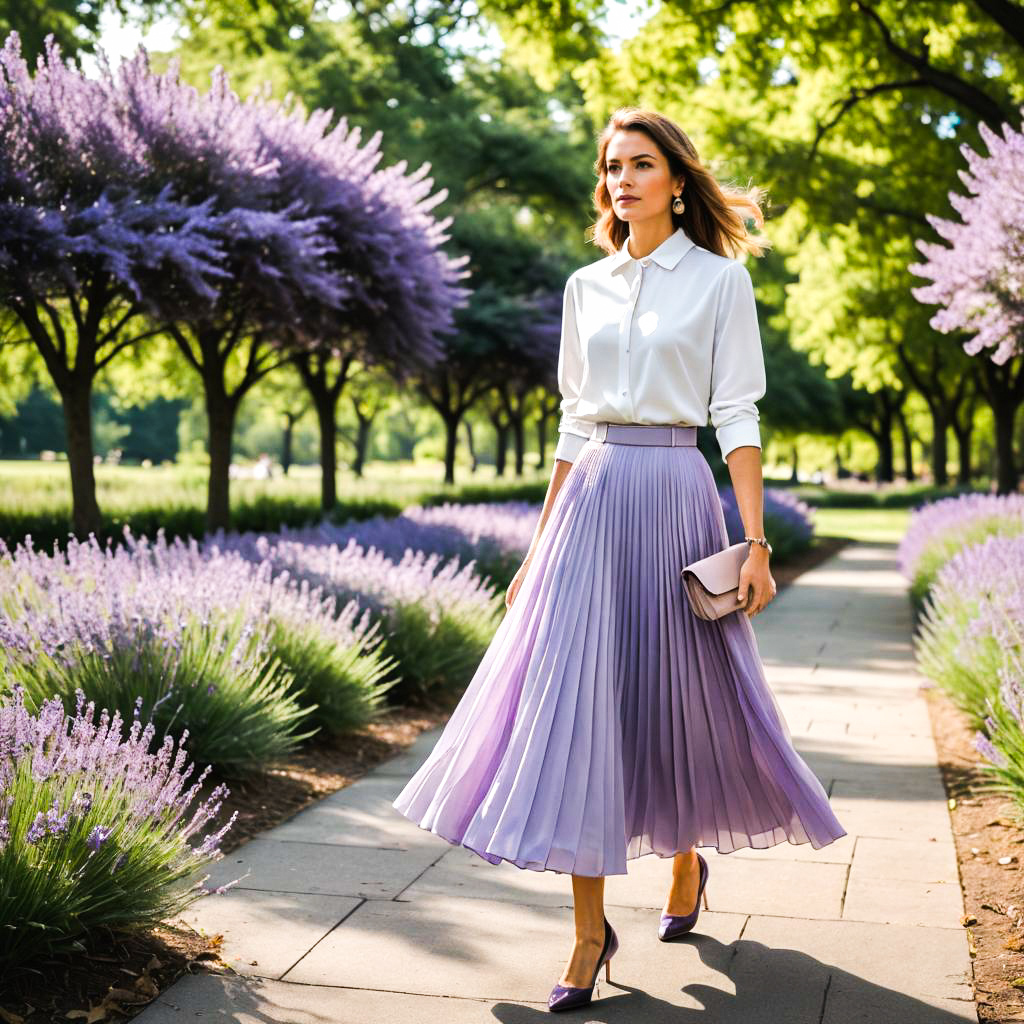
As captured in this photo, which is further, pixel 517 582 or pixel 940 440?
pixel 940 440

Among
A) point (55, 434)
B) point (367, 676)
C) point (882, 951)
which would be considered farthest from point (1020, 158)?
point (55, 434)

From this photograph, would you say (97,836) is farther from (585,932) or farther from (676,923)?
(676,923)

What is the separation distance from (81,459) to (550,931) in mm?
7414

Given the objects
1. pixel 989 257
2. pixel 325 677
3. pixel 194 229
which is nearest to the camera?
pixel 325 677

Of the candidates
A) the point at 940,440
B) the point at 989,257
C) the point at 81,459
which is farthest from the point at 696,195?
the point at 940,440

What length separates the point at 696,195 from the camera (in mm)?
3727

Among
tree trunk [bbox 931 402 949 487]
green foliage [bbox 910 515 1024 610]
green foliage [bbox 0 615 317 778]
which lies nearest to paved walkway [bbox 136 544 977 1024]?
green foliage [bbox 0 615 317 778]

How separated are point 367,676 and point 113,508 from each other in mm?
7107

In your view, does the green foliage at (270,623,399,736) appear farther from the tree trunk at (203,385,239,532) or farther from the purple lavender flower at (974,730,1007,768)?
the tree trunk at (203,385,239,532)

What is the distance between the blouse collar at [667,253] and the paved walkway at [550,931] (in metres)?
1.97

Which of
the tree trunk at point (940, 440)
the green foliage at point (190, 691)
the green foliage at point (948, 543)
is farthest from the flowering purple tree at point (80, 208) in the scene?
the tree trunk at point (940, 440)

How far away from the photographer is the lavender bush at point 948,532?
11320 mm

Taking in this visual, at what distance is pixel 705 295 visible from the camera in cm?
351

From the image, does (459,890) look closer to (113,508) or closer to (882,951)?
(882,951)
